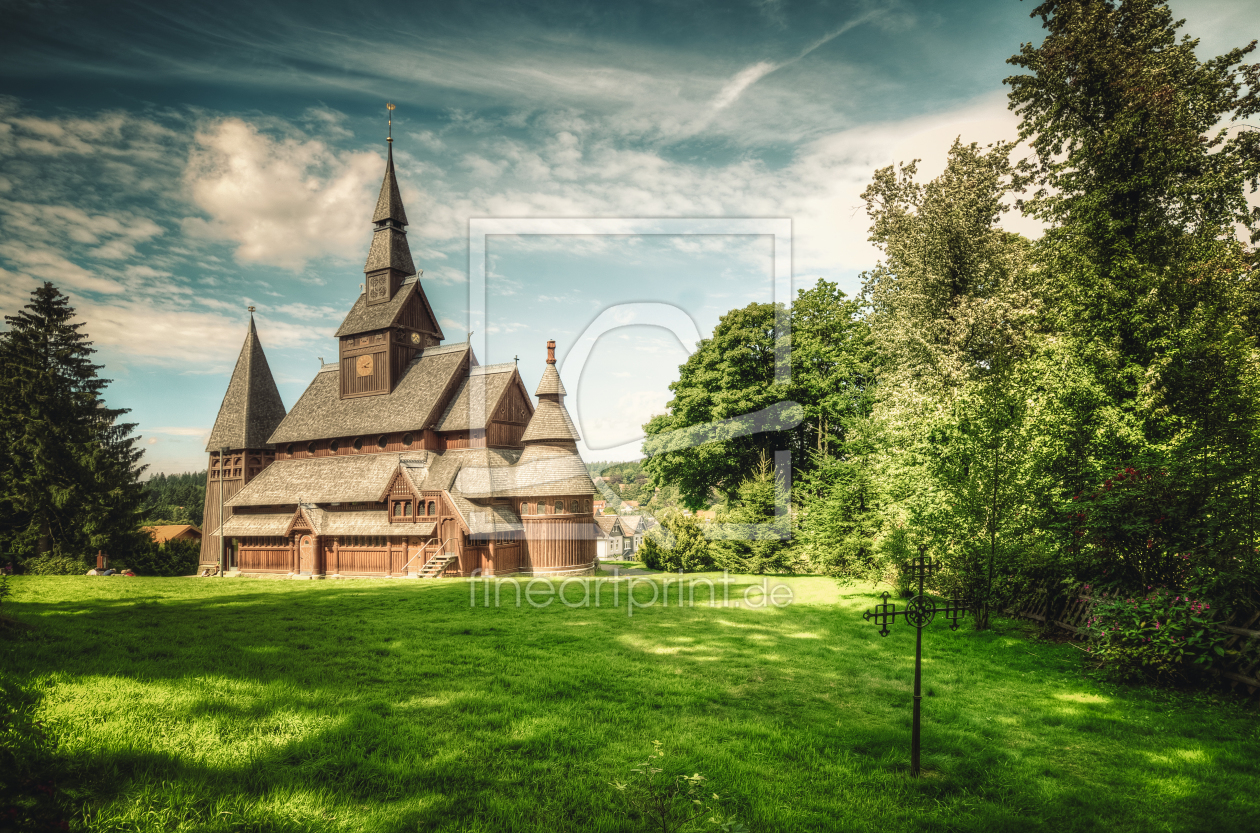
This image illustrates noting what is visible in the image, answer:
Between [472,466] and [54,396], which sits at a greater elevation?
Result: [54,396]

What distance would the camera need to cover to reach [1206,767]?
628cm

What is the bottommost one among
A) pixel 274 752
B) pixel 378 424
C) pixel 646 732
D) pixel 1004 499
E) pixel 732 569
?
pixel 732 569

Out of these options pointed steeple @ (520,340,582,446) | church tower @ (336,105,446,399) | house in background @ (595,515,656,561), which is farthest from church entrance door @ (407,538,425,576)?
house in background @ (595,515,656,561)

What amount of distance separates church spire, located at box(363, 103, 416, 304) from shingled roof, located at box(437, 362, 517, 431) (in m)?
9.00

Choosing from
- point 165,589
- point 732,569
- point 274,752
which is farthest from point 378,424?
point 274,752

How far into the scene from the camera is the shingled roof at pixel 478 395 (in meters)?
30.7

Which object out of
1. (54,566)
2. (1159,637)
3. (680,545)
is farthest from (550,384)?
(54,566)

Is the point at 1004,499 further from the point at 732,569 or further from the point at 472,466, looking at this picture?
the point at 472,466

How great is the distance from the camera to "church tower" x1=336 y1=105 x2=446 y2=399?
34.4m

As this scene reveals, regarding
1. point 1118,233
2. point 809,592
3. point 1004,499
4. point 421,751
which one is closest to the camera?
point 421,751

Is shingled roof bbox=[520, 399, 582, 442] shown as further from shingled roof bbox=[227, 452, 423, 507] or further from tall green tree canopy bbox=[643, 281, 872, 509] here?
tall green tree canopy bbox=[643, 281, 872, 509]

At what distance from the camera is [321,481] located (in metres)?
31.4

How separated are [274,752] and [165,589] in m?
17.4

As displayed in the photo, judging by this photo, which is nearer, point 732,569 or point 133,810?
point 133,810
